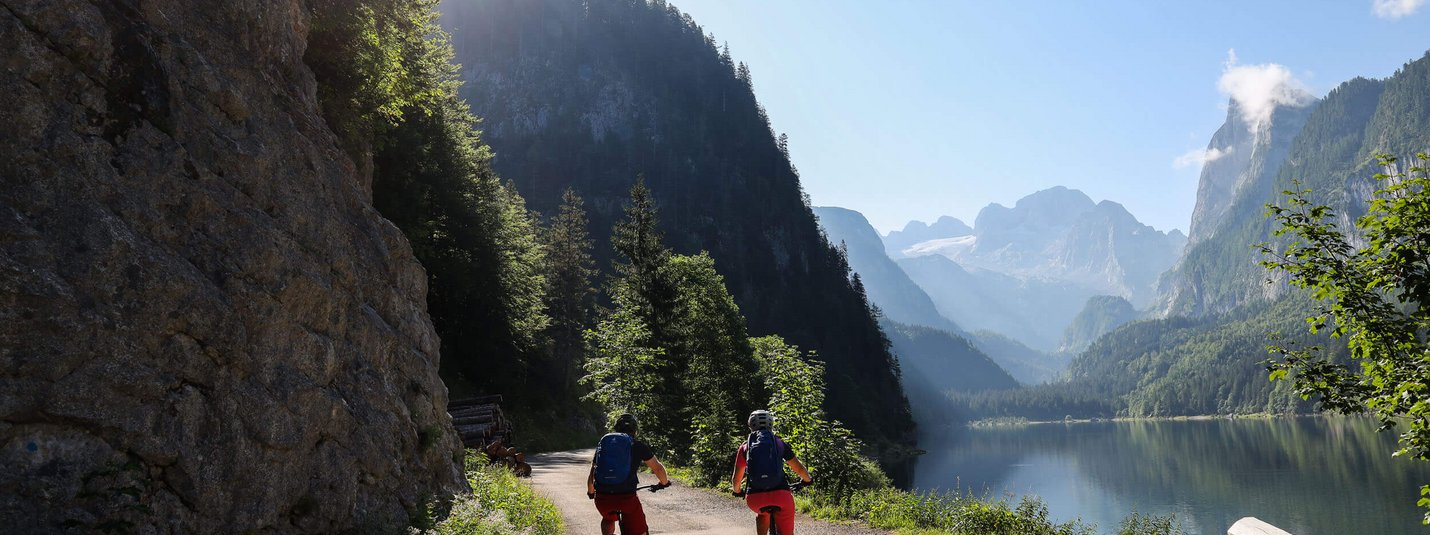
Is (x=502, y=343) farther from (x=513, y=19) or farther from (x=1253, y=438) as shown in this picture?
(x=513, y=19)

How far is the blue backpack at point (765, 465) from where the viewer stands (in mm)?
9453

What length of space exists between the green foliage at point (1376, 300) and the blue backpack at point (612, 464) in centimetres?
786

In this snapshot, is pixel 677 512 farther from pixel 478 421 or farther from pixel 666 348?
pixel 666 348

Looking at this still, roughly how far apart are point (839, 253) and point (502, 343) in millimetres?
161668

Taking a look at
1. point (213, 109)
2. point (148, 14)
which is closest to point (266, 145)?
point (213, 109)

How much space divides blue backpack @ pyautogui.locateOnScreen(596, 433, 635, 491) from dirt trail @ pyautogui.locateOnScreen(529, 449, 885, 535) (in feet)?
18.9

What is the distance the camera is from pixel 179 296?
8.45 metres

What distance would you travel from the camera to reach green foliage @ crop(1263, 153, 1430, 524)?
24.4 feet

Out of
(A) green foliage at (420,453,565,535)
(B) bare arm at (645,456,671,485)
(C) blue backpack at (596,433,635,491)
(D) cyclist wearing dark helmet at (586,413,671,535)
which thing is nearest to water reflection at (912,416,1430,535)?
(A) green foliage at (420,453,565,535)

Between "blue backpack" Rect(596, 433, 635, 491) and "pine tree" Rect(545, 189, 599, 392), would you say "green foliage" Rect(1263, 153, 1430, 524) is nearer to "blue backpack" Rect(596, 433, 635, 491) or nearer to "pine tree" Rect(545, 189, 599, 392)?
"blue backpack" Rect(596, 433, 635, 491)

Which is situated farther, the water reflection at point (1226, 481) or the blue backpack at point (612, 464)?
the water reflection at point (1226, 481)

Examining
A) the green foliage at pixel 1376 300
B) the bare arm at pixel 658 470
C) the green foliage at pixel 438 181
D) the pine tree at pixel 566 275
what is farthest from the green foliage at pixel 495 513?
the pine tree at pixel 566 275

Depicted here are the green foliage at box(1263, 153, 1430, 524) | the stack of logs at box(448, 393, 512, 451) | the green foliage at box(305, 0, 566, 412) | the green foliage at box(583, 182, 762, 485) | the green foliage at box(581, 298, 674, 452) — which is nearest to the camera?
the green foliage at box(1263, 153, 1430, 524)

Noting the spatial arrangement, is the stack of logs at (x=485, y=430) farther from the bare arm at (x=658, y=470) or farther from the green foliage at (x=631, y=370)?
the bare arm at (x=658, y=470)
